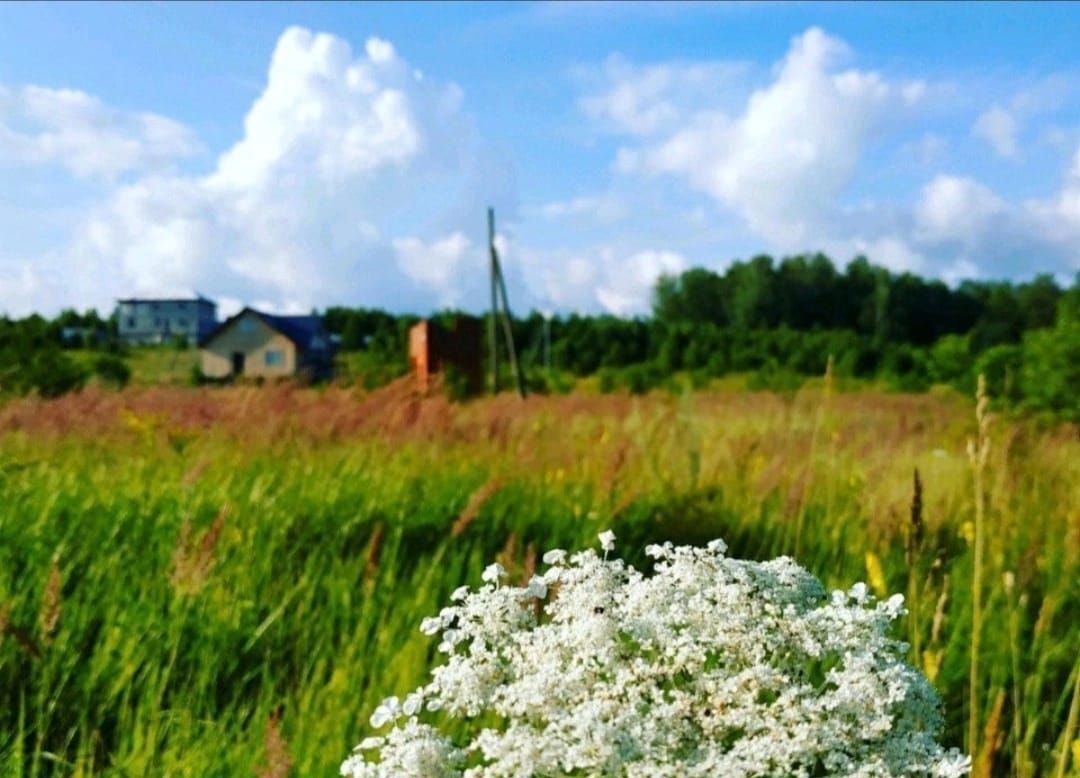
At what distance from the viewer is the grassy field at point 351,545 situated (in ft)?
9.07

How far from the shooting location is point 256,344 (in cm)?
5519

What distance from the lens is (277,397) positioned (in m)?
6.61

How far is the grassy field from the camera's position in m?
2.77

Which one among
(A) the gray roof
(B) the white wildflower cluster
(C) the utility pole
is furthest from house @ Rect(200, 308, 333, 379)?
(B) the white wildflower cluster

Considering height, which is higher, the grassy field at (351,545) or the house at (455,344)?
the house at (455,344)

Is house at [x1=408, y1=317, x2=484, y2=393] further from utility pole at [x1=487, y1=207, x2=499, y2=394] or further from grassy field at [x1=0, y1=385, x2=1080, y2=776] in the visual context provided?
grassy field at [x1=0, y1=385, x2=1080, y2=776]

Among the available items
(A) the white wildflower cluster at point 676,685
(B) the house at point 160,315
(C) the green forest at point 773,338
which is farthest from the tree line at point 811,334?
(B) the house at point 160,315


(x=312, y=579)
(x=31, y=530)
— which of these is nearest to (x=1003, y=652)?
(x=312, y=579)

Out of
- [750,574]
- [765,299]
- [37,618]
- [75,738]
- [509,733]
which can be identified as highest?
[765,299]

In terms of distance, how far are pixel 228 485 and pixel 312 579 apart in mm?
963

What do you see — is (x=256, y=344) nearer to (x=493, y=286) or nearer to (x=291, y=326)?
(x=291, y=326)

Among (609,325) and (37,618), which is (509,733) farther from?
(609,325)

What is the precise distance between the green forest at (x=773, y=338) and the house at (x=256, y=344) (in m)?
2.10

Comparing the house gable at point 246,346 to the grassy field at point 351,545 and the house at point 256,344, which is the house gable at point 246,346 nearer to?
the house at point 256,344
